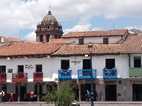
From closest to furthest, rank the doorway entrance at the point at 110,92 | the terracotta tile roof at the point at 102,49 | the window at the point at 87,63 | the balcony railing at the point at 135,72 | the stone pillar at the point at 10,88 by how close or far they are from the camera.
→ the balcony railing at the point at 135,72 < the terracotta tile roof at the point at 102,49 < the doorway entrance at the point at 110,92 < the window at the point at 87,63 < the stone pillar at the point at 10,88

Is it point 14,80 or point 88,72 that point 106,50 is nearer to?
point 88,72

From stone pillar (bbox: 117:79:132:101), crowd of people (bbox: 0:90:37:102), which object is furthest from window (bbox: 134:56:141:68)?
crowd of people (bbox: 0:90:37:102)

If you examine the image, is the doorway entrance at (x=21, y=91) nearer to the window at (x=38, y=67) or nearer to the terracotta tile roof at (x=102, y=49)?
the window at (x=38, y=67)

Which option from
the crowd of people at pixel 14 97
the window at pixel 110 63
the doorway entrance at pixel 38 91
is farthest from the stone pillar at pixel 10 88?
the window at pixel 110 63

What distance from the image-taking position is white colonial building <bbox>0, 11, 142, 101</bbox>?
61094 millimetres

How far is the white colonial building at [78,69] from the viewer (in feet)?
200

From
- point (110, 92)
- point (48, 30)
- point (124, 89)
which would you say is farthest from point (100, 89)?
point (48, 30)

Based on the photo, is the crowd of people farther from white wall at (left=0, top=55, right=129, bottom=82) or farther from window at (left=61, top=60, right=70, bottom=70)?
window at (left=61, top=60, right=70, bottom=70)

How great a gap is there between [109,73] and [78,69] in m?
3.62

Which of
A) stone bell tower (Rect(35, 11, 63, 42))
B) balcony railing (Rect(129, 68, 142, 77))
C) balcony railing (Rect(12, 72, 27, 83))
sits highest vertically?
stone bell tower (Rect(35, 11, 63, 42))

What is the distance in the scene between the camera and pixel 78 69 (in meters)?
62.5

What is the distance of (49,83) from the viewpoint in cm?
6412

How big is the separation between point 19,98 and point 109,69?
11099 mm

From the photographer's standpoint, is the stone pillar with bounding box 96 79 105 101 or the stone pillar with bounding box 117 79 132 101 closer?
the stone pillar with bounding box 117 79 132 101
